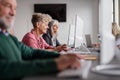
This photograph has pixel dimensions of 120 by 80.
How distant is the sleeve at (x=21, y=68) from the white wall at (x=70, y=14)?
6873 mm

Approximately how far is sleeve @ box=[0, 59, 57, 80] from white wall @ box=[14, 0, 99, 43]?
6873 millimetres

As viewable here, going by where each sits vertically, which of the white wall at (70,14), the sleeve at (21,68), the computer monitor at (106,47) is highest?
the white wall at (70,14)

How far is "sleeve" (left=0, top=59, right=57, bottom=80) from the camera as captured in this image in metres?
0.80

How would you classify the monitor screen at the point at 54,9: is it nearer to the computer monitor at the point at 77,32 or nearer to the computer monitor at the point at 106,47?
the computer monitor at the point at 77,32

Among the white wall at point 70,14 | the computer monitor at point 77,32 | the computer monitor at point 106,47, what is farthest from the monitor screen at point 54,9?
the computer monitor at point 106,47

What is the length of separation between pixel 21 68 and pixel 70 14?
23.2ft

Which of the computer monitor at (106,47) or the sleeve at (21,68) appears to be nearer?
the sleeve at (21,68)

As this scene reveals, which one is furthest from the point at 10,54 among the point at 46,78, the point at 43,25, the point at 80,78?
the point at 43,25

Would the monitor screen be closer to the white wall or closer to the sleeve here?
the white wall

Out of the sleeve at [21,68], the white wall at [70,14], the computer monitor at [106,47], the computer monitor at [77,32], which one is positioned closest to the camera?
the sleeve at [21,68]

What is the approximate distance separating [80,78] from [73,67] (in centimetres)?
5

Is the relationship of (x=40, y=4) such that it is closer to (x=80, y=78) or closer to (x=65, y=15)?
(x=65, y=15)

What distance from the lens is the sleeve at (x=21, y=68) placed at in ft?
2.63

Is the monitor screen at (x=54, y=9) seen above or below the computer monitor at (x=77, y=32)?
above
